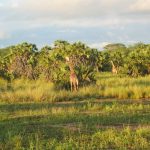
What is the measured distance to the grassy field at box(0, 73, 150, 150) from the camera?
10.9m

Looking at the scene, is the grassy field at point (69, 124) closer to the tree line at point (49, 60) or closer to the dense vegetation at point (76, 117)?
the dense vegetation at point (76, 117)

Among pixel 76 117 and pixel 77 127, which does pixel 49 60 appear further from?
pixel 77 127

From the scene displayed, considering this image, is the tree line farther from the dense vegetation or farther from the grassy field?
the grassy field

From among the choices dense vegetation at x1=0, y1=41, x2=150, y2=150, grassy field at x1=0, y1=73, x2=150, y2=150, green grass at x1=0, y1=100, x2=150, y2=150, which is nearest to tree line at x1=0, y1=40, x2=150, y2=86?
dense vegetation at x1=0, y1=41, x2=150, y2=150

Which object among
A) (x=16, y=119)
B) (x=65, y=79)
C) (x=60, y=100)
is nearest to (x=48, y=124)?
(x=16, y=119)

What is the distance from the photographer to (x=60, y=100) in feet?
71.8

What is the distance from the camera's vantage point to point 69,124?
1391 cm

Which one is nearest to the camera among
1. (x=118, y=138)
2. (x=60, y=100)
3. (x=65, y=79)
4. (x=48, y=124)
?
(x=118, y=138)

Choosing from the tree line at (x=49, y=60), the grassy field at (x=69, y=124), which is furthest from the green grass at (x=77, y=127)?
the tree line at (x=49, y=60)

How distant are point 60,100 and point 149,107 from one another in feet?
16.6

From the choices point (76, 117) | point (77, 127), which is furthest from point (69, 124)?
point (76, 117)

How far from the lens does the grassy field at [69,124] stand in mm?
10922

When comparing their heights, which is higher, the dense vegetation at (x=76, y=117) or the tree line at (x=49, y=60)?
the tree line at (x=49, y=60)

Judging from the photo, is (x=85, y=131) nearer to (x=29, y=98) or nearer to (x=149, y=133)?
(x=149, y=133)
